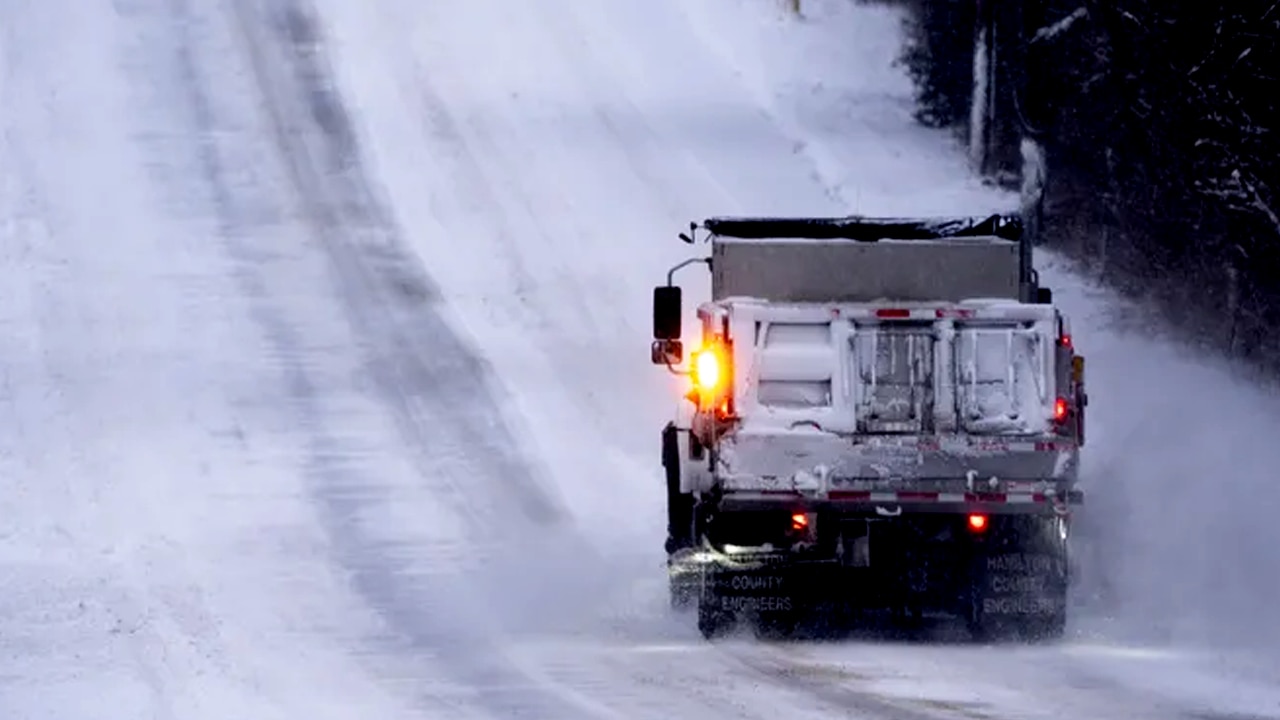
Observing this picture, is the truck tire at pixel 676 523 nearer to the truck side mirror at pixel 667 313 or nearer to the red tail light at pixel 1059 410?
the truck side mirror at pixel 667 313

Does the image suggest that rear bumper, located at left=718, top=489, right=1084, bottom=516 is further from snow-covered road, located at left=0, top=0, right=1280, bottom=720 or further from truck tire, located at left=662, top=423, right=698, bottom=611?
truck tire, located at left=662, top=423, right=698, bottom=611

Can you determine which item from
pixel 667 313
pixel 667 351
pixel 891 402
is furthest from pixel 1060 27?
pixel 891 402

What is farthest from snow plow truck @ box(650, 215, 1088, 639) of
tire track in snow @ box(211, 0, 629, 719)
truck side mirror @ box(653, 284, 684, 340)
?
tire track in snow @ box(211, 0, 629, 719)

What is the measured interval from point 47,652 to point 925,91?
1052 inches

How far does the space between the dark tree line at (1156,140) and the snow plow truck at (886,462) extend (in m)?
9.11

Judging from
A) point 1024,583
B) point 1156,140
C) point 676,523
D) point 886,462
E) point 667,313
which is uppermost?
point 1156,140

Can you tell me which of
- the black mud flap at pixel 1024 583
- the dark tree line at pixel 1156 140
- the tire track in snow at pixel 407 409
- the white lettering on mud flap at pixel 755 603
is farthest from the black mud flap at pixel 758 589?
the dark tree line at pixel 1156 140

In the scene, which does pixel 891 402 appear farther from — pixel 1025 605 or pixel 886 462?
pixel 1025 605

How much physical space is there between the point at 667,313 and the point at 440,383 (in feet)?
36.7

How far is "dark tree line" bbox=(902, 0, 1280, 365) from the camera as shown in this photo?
2494 cm

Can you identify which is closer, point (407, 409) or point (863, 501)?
point (863, 501)

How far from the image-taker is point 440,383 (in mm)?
27766

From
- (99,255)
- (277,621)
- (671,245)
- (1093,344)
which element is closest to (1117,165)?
(1093,344)

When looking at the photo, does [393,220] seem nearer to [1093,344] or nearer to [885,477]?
[1093,344]
